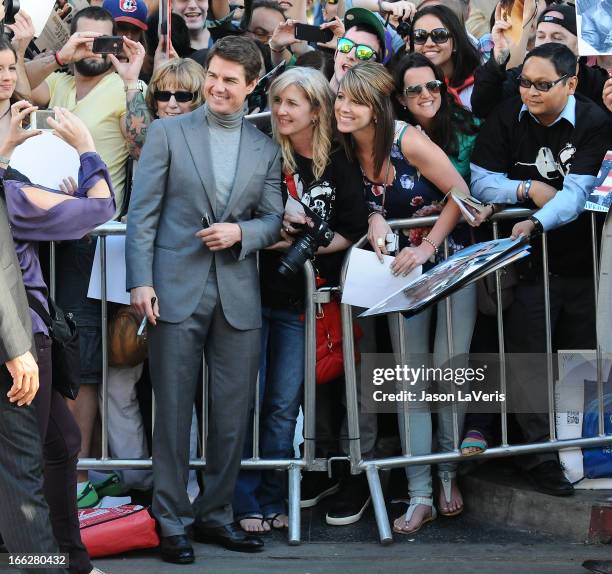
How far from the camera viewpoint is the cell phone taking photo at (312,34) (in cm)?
696

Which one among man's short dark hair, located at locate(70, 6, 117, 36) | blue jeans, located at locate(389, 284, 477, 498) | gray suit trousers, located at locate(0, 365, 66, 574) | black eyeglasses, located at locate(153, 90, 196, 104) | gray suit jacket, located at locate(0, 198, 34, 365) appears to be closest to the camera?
gray suit jacket, located at locate(0, 198, 34, 365)

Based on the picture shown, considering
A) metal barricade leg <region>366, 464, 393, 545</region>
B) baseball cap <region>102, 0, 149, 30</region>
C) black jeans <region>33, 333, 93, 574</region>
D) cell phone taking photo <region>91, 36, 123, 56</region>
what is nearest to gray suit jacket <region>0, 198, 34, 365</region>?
black jeans <region>33, 333, 93, 574</region>

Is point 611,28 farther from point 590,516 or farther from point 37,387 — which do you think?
point 37,387

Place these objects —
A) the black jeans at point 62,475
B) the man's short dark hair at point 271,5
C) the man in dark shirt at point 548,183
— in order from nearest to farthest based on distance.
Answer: the black jeans at point 62,475, the man in dark shirt at point 548,183, the man's short dark hair at point 271,5

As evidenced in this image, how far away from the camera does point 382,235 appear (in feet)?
19.2

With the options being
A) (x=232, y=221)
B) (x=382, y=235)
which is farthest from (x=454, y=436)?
(x=232, y=221)

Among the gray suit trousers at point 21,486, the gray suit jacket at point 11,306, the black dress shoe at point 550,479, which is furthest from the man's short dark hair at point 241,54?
the black dress shoe at point 550,479

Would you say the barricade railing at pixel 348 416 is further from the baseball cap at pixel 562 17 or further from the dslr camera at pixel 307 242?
the baseball cap at pixel 562 17

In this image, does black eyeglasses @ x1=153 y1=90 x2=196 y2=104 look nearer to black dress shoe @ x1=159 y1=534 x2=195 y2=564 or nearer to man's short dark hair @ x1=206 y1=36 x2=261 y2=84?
man's short dark hair @ x1=206 y1=36 x2=261 y2=84

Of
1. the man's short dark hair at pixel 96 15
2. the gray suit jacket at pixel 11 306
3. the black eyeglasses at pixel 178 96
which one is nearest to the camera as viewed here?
the gray suit jacket at pixel 11 306

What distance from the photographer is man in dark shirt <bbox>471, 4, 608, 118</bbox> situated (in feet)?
20.2

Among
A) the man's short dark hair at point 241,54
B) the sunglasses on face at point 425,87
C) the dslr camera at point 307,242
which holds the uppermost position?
the man's short dark hair at point 241,54

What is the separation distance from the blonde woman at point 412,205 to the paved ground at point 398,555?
0.60ft

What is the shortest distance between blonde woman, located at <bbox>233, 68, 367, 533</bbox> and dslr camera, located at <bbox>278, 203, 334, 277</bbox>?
0.04 m
